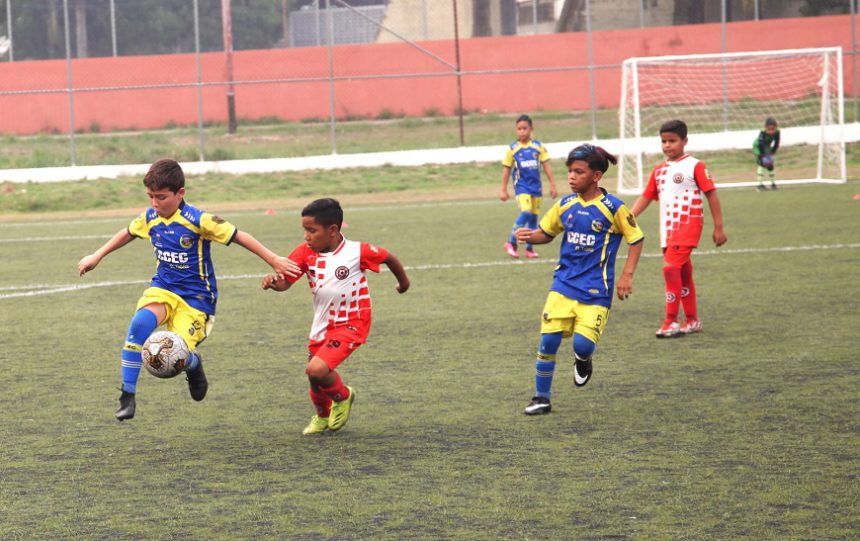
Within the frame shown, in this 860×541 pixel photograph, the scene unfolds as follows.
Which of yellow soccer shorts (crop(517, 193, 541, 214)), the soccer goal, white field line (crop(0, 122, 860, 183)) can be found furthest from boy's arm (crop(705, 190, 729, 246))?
white field line (crop(0, 122, 860, 183))

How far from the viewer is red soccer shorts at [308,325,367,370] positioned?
267 inches

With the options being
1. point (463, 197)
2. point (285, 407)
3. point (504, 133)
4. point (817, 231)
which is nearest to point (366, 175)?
point (463, 197)

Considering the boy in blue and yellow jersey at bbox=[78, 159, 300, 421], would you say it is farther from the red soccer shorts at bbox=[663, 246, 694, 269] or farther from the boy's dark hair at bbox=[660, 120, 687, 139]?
the red soccer shorts at bbox=[663, 246, 694, 269]

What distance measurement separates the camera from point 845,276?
12.7 m

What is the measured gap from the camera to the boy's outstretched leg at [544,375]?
731 centimetres

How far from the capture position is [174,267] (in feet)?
23.8

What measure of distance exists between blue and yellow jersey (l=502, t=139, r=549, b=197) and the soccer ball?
30.2 ft

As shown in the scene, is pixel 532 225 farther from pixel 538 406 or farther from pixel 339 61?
pixel 339 61

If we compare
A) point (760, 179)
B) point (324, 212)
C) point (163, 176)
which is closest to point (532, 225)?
point (163, 176)

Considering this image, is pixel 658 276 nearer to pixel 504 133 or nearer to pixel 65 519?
pixel 65 519

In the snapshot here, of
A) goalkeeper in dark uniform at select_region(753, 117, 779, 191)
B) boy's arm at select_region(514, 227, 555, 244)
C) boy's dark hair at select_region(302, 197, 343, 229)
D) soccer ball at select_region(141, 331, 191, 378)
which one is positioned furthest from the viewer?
goalkeeper in dark uniform at select_region(753, 117, 779, 191)

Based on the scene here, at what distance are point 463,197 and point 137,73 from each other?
12.3 meters

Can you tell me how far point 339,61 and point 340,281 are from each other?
2923 centimetres

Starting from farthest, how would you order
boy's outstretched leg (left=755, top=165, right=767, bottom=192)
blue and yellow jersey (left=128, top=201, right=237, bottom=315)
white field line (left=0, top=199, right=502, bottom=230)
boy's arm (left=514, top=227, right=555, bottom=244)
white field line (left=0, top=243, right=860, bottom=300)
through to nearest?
boy's outstretched leg (left=755, top=165, right=767, bottom=192), white field line (left=0, top=199, right=502, bottom=230), white field line (left=0, top=243, right=860, bottom=300), boy's arm (left=514, top=227, right=555, bottom=244), blue and yellow jersey (left=128, top=201, right=237, bottom=315)
